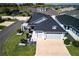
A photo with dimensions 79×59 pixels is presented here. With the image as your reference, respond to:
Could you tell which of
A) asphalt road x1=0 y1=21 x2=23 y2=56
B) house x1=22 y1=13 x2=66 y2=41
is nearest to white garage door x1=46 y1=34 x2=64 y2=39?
house x1=22 y1=13 x2=66 y2=41

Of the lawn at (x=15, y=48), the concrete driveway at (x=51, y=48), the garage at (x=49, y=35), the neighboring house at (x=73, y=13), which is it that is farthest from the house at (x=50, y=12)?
the lawn at (x=15, y=48)

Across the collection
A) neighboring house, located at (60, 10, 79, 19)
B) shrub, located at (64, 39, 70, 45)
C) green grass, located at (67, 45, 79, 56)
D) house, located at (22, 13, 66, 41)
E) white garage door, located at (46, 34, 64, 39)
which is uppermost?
neighboring house, located at (60, 10, 79, 19)

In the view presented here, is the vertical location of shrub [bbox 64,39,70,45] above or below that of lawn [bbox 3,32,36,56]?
above

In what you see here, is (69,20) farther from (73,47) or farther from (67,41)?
(73,47)

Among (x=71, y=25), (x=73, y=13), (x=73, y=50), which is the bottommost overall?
(x=73, y=50)

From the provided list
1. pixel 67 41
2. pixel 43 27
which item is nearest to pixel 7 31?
pixel 43 27

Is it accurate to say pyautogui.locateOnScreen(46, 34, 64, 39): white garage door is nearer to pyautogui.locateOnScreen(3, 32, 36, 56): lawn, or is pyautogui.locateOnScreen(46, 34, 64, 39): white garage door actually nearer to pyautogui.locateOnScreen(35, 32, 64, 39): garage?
pyautogui.locateOnScreen(35, 32, 64, 39): garage
